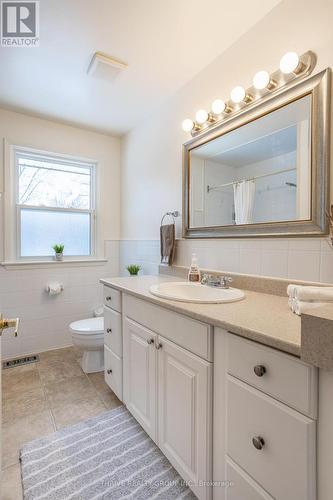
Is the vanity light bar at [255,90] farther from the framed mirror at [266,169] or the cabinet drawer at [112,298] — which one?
the cabinet drawer at [112,298]

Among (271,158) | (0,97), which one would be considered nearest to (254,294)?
(271,158)

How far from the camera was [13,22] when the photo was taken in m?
1.40

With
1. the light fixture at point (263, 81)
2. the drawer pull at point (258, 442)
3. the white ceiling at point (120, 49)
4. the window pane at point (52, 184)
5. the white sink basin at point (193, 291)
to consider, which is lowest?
the drawer pull at point (258, 442)

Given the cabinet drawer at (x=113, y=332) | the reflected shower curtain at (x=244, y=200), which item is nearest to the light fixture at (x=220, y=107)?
the reflected shower curtain at (x=244, y=200)

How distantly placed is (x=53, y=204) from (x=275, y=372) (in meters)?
2.55

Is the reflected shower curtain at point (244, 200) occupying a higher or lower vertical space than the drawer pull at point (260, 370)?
higher

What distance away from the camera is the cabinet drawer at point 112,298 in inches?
61.9

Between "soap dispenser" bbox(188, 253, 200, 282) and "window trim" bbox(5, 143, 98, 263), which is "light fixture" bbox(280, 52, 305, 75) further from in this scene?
"window trim" bbox(5, 143, 98, 263)

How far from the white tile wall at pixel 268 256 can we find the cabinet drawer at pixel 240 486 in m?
0.79

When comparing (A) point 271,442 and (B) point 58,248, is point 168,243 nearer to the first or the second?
(B) point 58,248

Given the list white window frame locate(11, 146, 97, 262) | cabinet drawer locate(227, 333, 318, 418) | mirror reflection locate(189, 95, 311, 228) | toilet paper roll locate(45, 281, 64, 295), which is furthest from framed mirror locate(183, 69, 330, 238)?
toilet paper roll locate(45, 281, 64, 295)

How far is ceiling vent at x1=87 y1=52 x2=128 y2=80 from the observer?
160 cm

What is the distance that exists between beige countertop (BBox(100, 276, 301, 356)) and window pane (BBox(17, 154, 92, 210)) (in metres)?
1.82

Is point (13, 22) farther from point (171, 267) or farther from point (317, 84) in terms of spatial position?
point (171, 267)
